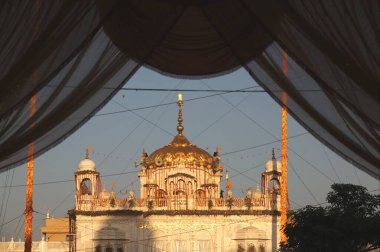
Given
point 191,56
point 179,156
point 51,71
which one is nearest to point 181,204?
point 179,156

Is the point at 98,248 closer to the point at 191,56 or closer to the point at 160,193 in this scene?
the point at 160,193

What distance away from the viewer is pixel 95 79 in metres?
6.92

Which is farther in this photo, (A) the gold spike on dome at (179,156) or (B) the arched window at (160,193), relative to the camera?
(A) the gold spike on dome at (179,156)

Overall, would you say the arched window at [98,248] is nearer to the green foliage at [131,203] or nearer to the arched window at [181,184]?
the green foliage at [131,203]

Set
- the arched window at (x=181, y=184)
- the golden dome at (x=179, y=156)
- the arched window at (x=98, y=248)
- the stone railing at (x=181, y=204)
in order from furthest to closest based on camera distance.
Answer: the golden dome at (x=179, y=156) → the arched window at (x=181, y=184) → the stone railing at (x=181, y=204) → the arched window at (x=98, y=248)

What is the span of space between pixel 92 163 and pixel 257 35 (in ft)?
89.0

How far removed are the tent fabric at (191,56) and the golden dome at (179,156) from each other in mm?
26411

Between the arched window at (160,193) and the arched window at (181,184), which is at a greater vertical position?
the arched window at (181,184)

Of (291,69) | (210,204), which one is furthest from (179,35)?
(210,204)

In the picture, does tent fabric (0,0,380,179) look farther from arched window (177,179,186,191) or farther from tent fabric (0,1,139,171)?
arched window (177,179,186,191)

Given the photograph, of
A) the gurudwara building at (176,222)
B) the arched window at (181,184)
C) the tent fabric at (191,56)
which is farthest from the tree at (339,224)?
the arched window at (181,184)

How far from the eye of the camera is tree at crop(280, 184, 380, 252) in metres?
16.9

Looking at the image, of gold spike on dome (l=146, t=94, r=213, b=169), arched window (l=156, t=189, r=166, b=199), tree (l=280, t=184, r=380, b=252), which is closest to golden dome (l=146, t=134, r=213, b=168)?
gold spike on dome (l=146, t=94, r=213, b=169)

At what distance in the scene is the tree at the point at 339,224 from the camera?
55.5 feet
